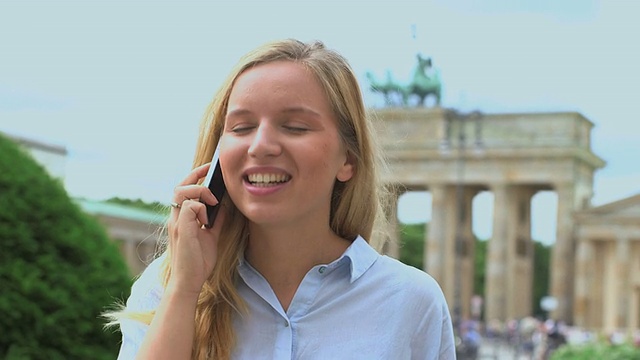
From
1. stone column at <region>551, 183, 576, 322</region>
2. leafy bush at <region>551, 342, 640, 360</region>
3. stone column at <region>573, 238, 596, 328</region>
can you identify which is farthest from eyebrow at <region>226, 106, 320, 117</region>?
stone column at <region>573, 238, 596, 328</region>

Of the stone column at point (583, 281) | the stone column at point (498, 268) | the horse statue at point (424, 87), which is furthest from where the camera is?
the stone column at point (498, 268)

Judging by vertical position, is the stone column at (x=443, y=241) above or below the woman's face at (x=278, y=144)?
below

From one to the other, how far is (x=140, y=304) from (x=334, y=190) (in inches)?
20.5

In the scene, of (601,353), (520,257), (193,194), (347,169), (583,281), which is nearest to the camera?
(193,194)

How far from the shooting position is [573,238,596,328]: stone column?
77.2 m

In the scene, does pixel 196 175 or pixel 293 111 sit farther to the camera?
pixel 196 175

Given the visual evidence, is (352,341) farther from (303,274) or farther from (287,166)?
(287,166)

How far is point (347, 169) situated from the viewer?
2775 millimetres

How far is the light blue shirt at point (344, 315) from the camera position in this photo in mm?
2541

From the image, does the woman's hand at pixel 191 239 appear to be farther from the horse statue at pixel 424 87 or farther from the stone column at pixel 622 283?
the stone column at pixel 622 283

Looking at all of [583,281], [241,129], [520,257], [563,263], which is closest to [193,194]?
[241,129]

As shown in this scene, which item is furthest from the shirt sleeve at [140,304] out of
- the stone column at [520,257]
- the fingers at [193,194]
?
the stone column at [520,257]

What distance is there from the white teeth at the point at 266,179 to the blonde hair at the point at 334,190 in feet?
0.64

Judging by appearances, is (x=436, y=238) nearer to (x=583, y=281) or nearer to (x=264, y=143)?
(x=583, y=281)
